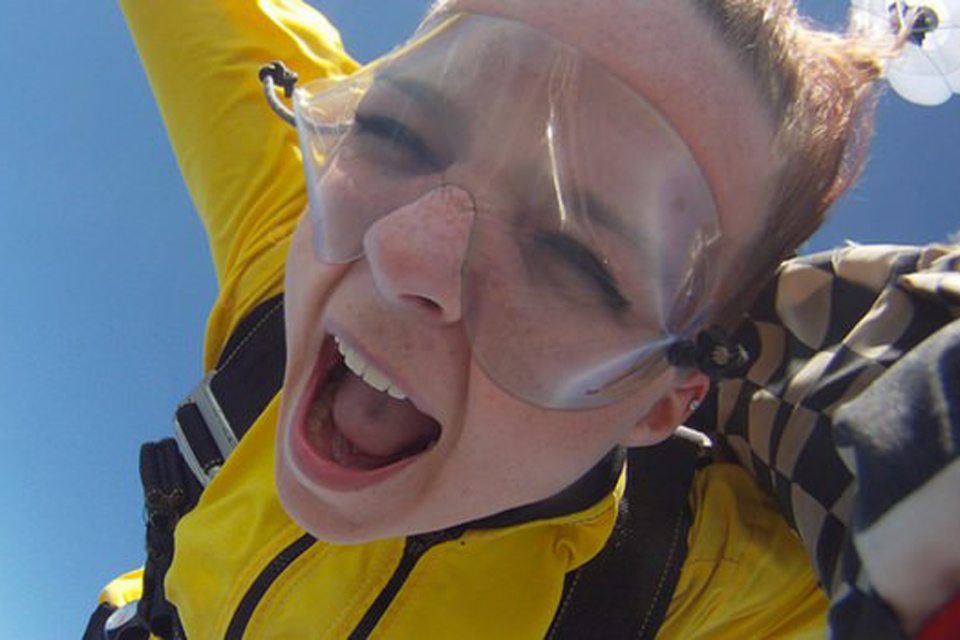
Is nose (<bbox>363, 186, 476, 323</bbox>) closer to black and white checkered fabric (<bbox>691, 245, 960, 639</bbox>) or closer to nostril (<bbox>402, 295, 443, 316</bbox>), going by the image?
nostril (<bbox>402, 295, 443, 316</bbox>)

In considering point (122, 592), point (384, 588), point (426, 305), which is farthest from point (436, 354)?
point (122, 592)

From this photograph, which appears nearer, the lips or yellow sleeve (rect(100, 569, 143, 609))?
the lips

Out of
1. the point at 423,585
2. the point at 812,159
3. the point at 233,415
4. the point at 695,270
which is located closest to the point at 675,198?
the point at 695,270

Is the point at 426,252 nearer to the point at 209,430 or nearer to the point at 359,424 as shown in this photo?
the point at 359,424

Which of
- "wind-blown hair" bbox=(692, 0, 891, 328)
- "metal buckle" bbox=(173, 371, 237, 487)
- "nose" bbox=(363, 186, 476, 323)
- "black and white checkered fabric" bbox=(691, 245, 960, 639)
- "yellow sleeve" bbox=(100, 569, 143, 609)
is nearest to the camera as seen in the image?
"black and white checkered fabric" bbox=(691, 245, 960, 639)

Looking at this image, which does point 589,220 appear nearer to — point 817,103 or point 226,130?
point 817,103

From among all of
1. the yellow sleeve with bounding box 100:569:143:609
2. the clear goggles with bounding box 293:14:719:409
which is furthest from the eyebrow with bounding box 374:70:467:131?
the yellow sleeve with bounding box 100:569:143:609

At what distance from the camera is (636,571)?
0.90 m

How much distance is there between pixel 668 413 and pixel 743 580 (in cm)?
23

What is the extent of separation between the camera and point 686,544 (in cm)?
91

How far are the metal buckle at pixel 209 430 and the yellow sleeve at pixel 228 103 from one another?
0.68 feet

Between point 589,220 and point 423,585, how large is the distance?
53 centimetres

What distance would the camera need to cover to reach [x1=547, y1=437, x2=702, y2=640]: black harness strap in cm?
88

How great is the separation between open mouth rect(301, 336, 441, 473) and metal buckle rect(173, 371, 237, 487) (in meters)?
0.27
